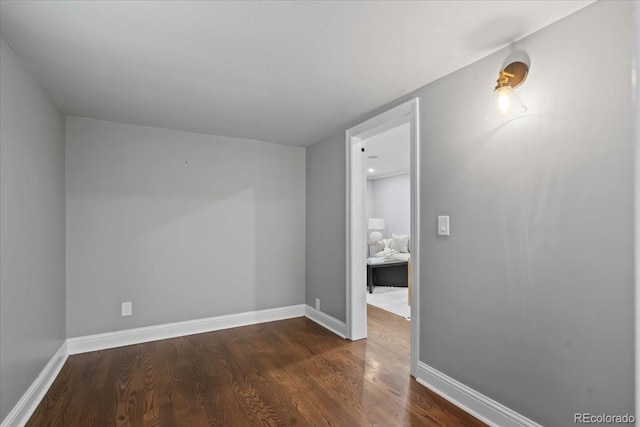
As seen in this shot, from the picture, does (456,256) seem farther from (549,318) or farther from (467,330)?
(549,318)

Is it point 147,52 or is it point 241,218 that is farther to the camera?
point 241,218

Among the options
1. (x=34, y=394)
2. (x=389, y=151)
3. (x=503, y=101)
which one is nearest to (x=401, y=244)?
(x=389, y=151)

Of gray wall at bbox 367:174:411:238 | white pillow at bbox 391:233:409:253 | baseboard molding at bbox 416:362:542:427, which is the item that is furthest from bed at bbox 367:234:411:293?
baseboard molding at bbox 416:362:542:427

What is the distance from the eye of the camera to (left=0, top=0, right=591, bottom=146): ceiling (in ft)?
5.04

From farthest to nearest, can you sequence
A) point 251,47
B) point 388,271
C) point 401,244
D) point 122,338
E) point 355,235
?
point 401,244, point 388,271, point 355,235, point 122,338, point 251,47

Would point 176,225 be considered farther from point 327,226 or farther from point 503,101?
point 503,101

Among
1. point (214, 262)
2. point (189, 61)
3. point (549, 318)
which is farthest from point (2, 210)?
point (549, 318)

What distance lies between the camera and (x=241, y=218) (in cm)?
384

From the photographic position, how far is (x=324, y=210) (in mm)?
3816

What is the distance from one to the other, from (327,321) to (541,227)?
2519mm

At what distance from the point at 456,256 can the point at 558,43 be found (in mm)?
1299

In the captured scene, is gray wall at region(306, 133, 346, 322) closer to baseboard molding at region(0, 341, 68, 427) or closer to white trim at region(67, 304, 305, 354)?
white trim at region(67, 304, 305, 354)

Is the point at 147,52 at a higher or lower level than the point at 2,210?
higher

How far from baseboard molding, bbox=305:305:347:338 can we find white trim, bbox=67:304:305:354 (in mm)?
149
